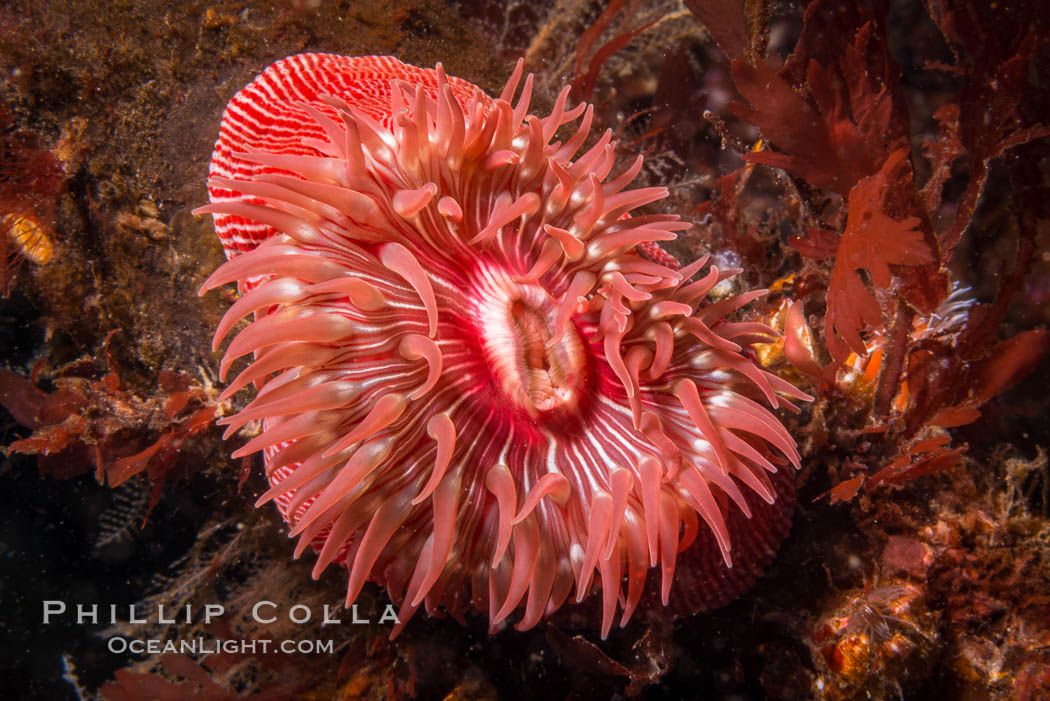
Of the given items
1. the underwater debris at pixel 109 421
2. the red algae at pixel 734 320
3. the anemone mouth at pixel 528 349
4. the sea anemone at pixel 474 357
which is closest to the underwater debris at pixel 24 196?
the red algae at pixel 734 320

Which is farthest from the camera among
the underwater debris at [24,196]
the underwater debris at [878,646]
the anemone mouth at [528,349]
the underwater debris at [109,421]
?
the underwater debris at [109,421]

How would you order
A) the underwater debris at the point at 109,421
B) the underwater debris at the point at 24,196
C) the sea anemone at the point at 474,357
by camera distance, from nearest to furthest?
the sea anemone at the point at 474,357 → the underwater debris at the point at 24,196 → the underwater debris at the point at 109,421

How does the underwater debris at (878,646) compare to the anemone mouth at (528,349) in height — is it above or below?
below

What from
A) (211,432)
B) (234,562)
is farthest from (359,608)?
(211,432)

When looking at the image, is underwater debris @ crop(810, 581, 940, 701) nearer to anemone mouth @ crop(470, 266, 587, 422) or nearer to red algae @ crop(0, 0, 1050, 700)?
red algae @ crop(0, 0, 1050, 700)

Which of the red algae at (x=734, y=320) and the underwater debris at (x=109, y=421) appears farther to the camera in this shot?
the underwater debris at (x=109, y=421)

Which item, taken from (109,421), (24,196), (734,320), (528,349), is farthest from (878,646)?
(24,196)

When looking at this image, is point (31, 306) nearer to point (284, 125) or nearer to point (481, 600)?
point (284, 125)

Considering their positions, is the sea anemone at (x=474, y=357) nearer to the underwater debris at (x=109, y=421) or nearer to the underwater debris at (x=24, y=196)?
the underwater debris at (x=109, y=421)

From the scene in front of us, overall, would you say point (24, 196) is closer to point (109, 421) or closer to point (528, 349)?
point (109, 421)

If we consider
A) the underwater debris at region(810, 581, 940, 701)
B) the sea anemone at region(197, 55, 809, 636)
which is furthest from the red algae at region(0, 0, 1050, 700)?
the sea anemone at region(197, 55, 809, 636)
